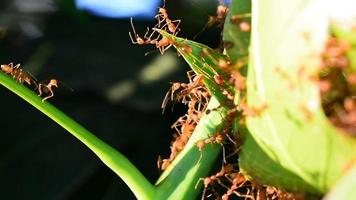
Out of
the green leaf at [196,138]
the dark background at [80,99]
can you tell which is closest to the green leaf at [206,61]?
the green leaf at [196,138]

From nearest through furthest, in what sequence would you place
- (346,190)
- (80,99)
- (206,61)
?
1. (346,190)
2. (206,61)
3. (80,99)

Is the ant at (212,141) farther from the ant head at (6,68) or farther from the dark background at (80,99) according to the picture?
the dark background at (80,99)

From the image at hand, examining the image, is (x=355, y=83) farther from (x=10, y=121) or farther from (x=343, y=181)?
(x=10, y=121)

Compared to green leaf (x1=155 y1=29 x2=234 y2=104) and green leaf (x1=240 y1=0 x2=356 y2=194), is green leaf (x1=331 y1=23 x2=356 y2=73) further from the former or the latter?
green leaf (x1=155 y1=29 x2=234 y2=104)

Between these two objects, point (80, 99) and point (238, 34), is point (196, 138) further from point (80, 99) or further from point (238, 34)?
point (80, 99)

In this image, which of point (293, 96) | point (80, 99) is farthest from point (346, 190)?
point (80, 99)
